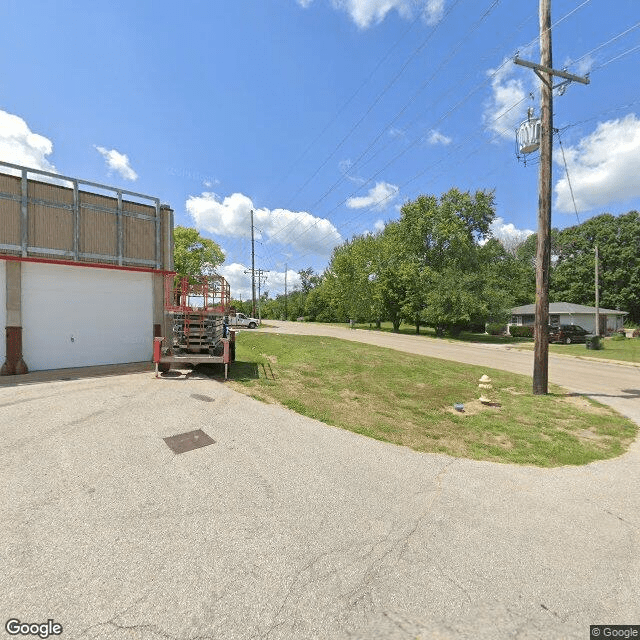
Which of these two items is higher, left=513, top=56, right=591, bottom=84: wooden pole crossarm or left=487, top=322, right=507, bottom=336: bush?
left=513, top=56, right=591, bottom=84: wooden pole crossarm

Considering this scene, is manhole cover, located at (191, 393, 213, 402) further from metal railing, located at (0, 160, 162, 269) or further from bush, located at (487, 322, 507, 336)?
bush, located at (487, 322, 507, 336)

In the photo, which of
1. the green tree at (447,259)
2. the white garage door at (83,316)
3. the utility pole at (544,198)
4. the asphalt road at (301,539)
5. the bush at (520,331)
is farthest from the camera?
the bush at (520,331)

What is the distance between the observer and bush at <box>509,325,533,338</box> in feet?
113

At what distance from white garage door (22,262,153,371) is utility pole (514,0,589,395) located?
13.7 meters

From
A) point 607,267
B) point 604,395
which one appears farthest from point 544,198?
point 607,267

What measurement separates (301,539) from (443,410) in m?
5.84

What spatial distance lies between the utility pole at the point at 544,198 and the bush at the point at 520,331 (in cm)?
2902

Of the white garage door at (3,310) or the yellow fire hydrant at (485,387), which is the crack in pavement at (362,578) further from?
the white garage door at (3,310)

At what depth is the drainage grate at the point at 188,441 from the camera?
5.16m

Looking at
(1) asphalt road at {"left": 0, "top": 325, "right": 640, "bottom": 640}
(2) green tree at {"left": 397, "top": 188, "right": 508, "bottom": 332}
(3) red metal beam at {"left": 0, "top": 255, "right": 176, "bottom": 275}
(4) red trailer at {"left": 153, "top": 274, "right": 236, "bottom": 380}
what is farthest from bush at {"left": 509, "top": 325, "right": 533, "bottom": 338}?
(3) red metal beam at {"left": 0, "top": 255, "right": 176, "bottom": 275}

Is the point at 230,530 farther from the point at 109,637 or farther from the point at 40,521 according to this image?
the point at 40,521

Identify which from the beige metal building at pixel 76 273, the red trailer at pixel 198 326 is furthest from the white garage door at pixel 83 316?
the red trailer at pixel 198 326

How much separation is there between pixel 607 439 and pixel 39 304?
52.5 ft

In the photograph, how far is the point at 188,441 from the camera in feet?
17.8
